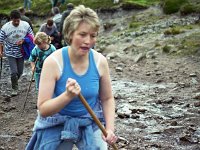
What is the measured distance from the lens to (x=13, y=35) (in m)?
13.3

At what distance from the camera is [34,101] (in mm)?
13219

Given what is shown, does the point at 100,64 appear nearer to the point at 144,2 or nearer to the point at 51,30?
the point at 51,30

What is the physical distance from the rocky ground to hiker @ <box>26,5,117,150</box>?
394 centimetres

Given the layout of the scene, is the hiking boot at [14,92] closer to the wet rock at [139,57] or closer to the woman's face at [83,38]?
the wet rock at [139,57]

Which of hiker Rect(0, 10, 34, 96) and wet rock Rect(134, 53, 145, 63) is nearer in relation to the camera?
hiker Rect(0, 10, 34, 96)

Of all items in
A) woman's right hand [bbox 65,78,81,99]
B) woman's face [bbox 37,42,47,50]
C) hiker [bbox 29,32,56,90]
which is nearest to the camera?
woman's right hand [bbox 65,78,81,99]

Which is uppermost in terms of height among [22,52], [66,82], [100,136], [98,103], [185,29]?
[66,82]

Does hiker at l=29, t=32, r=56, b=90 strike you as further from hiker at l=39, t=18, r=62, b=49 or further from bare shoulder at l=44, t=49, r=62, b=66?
bare shoulder at l=44, t=49, r=62, b=66

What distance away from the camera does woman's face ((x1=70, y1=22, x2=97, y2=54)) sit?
4195mm

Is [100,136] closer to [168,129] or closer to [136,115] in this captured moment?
[168,129]

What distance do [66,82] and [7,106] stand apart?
29.4 feet

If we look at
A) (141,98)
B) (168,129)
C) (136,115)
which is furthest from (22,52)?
(168,129)

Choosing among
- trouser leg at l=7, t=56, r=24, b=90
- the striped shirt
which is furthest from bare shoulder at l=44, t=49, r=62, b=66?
trouser leg at l=7, t=56, r=24, b=90

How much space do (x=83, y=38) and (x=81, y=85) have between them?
0.42 m
